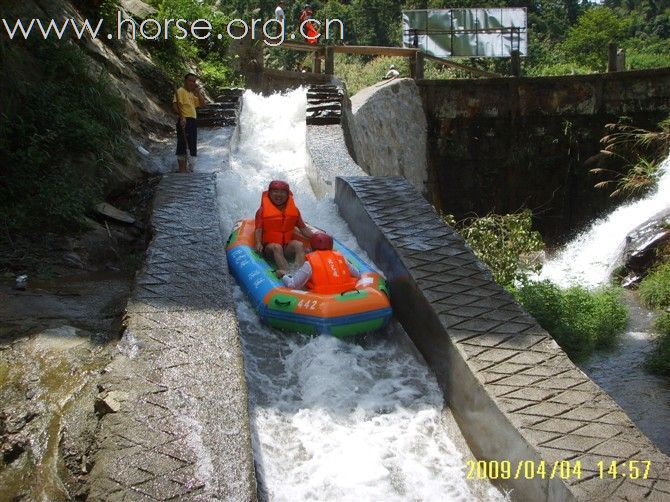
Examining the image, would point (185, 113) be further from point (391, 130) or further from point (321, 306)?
point (391, 130)

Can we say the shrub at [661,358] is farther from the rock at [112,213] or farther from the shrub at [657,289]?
the rock at [112,213]

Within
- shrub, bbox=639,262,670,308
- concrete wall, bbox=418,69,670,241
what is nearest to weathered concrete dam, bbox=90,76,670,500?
shrub, bbox=639,262,670,308

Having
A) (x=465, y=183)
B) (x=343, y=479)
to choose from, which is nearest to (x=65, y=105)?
(x=343, y=479)

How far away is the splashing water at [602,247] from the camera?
10305 mm

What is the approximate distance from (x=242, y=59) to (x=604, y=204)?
26.4 feet

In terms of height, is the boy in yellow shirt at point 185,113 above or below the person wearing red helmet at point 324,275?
above

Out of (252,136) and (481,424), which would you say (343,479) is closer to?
(481,424)

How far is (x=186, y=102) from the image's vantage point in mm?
9156

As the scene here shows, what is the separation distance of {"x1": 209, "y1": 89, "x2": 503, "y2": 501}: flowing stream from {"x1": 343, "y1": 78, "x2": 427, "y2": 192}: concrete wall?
25.0 ft

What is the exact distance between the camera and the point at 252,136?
39.6 ft

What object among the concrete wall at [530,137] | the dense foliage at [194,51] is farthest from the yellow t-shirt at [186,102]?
the concrete wall at [530,137]

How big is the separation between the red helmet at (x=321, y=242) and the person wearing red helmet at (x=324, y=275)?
0.43 feet

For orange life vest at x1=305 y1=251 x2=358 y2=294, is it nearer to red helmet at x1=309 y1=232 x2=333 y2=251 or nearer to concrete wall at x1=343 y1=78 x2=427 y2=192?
red helmet at x1=309 y1=232 x2=333 y2=251

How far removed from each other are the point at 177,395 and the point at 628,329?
539cm
